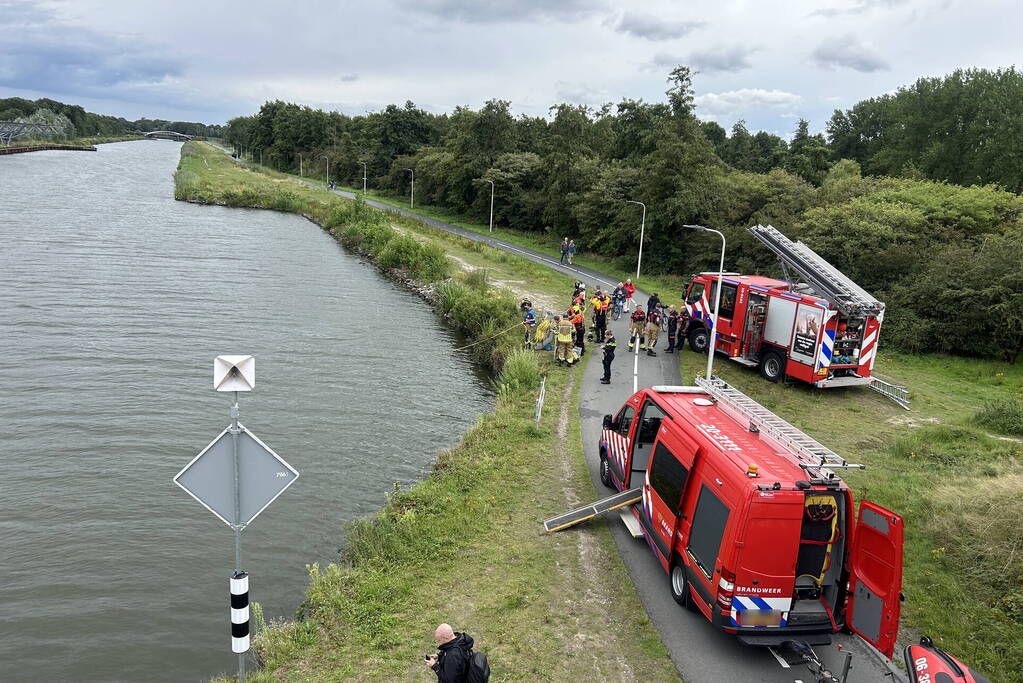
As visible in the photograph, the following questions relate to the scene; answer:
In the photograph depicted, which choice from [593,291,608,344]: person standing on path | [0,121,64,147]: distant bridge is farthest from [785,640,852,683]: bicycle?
[0,121,64,147]: distant bridge

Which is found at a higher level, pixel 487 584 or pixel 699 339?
pixel 699 339

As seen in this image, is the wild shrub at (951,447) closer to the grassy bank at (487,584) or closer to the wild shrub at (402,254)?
the grassy bank at (487,584)

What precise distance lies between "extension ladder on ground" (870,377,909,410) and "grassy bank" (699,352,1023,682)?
0.97 feet

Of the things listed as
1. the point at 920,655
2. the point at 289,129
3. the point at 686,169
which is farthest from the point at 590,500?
the point at 289,129

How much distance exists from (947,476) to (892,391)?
268 inches

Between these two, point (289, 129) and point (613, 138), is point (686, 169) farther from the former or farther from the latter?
point (289, 129)

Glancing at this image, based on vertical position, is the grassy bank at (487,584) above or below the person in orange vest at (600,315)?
below

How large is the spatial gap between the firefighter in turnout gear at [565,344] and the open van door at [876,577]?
14.6 metres

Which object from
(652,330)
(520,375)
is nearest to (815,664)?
(520,375)

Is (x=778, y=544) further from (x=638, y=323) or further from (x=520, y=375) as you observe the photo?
(x=638, y=323)

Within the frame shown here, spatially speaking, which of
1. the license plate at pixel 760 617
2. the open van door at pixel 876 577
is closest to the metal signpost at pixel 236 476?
the license plate at pixel 760 617

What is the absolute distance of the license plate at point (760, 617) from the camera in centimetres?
822

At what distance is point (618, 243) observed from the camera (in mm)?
48781

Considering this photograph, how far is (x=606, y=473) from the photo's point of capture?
13602mm
